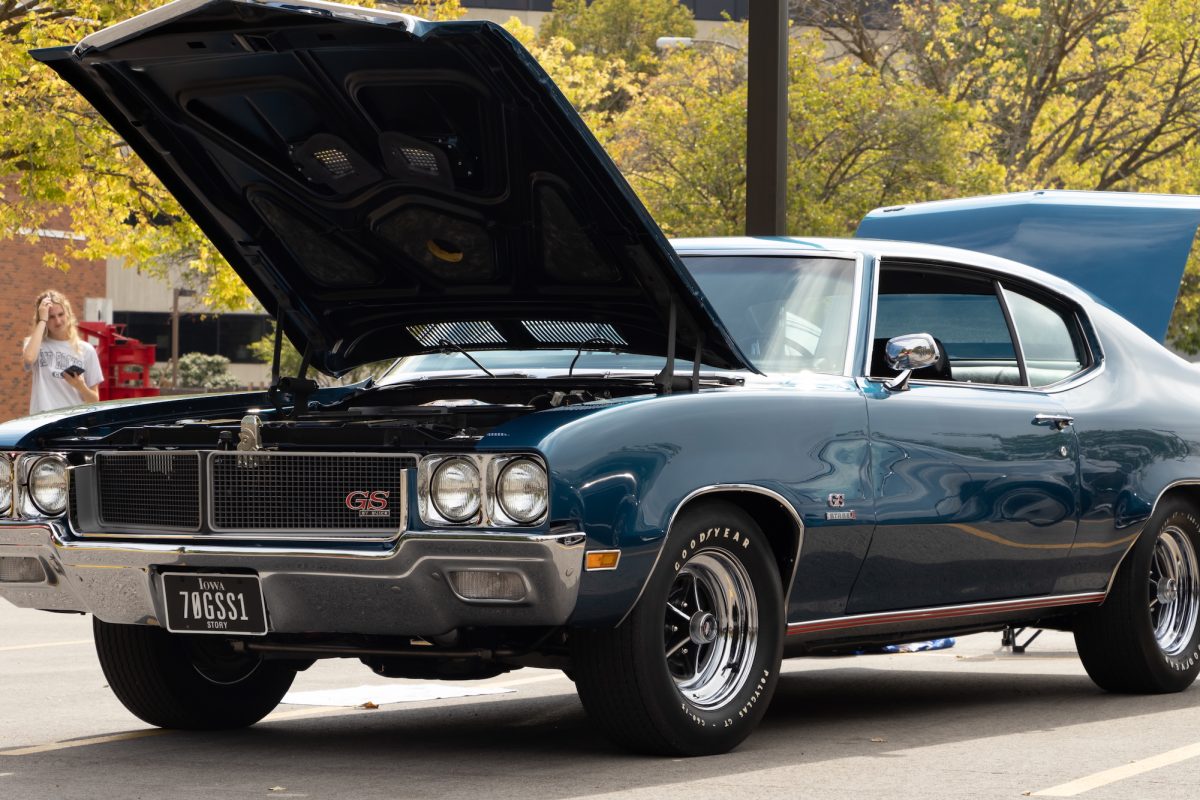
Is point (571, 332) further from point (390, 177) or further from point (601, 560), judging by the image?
point (601, 560)

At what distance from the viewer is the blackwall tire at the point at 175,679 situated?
22.4ft

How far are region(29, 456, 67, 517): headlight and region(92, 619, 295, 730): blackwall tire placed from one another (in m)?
0.54

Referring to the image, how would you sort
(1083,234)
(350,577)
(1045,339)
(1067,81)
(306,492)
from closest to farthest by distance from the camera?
(350,577)
(306,492)
(1045,339)
(1083,234)
(1067,81)

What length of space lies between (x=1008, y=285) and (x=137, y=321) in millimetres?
55566

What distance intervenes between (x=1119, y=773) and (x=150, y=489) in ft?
10.2

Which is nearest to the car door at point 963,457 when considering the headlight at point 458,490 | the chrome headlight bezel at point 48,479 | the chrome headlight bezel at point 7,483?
the headlight at point 458,490

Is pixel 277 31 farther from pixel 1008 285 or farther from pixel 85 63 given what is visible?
pixel 1008 285

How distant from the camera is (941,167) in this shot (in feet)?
95.7

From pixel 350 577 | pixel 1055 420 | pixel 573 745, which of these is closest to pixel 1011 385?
pixel 1055 420

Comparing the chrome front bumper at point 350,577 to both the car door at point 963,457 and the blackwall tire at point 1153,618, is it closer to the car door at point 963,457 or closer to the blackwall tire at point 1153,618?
the car door at point 963,457

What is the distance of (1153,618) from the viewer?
8227 mm

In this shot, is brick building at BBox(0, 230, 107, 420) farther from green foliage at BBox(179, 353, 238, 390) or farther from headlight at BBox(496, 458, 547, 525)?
headlight at BBox(496, 458, 547, 525)

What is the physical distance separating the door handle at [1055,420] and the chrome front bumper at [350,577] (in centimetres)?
265

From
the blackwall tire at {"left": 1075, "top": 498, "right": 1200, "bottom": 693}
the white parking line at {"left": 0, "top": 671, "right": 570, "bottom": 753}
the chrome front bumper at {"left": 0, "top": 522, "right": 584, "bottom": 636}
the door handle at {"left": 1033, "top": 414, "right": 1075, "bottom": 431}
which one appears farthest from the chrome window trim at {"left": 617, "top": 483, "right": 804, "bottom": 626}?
the blackwall tire at {"left": 1075, "top": 498, "right": 1200, "bottom": 693}
